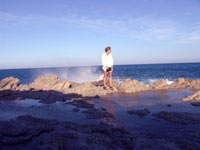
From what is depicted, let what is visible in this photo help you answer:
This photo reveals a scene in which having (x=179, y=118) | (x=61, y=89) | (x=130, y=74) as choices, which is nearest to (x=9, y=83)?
(x=61, y=89)

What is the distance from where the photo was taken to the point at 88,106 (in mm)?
4848

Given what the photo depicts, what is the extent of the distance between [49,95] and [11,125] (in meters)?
3.28

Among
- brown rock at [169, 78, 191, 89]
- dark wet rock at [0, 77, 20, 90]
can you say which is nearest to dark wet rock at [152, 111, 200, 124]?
brown rock at [169, 78, 191, 89]

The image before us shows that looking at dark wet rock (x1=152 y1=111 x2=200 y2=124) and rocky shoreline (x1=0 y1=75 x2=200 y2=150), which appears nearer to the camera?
rocky shoreline (x1=0 y1=75 x2=200 y2=150)

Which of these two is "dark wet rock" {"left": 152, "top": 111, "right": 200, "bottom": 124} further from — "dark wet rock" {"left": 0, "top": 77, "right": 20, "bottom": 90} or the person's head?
"dark wet rock" {"left": 0, "top": 77, "right": 20, "bottom": 90}

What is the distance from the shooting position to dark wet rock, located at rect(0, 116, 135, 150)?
2.20 meters

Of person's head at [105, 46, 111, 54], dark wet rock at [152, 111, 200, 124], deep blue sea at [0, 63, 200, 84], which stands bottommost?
deep blue sea at [0, 63, 200, 84]

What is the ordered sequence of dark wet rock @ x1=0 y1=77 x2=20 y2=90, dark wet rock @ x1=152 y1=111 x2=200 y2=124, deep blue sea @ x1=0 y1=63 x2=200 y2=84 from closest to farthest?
1. dark wet rock @ x1=152 y1=111 x2=200 y2=124
2. dark wet rock @ x1=0 y1=77 x2=20 y2=90
3. deep blue sea @ x1=0 y1=63 x2=200 y2=84

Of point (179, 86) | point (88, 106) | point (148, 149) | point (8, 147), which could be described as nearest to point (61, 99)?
point (88, 106)

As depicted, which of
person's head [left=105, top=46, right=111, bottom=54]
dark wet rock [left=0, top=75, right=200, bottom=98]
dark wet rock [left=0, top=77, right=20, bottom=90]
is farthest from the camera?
dark wet rock [left=0, top=77, right=20, bottom=90]

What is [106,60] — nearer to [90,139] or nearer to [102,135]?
[102,135]

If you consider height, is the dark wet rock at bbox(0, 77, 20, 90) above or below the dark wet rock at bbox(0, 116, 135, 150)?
above

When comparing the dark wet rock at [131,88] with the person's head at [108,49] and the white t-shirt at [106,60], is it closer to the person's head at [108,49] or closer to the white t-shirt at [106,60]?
the white t-shirt at [106,60]

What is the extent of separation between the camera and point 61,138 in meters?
2.32
